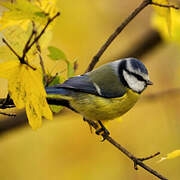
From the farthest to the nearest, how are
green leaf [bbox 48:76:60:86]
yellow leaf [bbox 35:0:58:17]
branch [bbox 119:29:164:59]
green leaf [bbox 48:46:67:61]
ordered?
branch [bbox 119:29:164:59]
green leaf [bbox 48:76:60:86]
green leaf [bbox 48:46:67:61]
yellow leaf [bbox 35:0:58:17]

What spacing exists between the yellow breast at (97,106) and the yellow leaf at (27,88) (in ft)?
1.60

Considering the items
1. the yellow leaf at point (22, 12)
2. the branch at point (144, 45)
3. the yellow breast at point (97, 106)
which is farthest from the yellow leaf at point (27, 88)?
the branch at point (144, 45)

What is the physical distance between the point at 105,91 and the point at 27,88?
608mm

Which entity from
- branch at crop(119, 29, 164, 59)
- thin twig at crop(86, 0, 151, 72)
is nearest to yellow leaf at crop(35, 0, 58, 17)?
thin twig at crop(86, 0, 151, 72)

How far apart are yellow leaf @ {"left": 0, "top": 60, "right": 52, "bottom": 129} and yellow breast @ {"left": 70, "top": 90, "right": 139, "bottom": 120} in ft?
1.60

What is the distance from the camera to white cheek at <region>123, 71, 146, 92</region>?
1.63 m

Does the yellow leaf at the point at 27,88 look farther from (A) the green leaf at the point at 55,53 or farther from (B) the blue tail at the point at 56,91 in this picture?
(B) the blue tail at the point at 56,91

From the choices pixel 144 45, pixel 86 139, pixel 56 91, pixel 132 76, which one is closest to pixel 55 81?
pixel 56 91

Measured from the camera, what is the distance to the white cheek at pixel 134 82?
1.63m

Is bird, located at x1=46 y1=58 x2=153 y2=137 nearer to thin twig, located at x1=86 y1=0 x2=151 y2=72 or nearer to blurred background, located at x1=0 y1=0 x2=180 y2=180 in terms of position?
thin twig, located at x1=86 y1=0 x2=151 y2=72

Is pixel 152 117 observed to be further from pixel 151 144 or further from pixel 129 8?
pixel 129 8

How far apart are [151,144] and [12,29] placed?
1.58 metres

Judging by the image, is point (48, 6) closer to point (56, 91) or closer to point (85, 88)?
point (56, 91)

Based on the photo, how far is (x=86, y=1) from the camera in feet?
8.57
